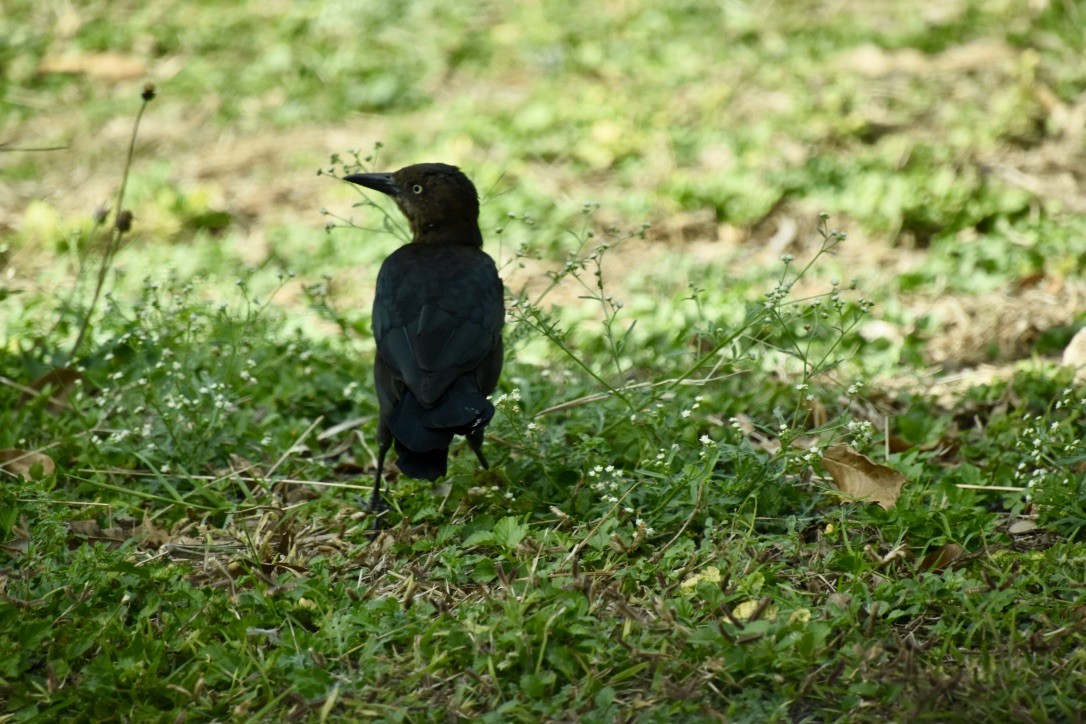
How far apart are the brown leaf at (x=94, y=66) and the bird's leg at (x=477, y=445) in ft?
23.4

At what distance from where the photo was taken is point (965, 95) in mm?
9016

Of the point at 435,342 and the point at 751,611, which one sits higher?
the point at 435,342

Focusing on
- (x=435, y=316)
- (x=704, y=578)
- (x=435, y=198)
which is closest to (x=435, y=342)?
(x=435, y=316)

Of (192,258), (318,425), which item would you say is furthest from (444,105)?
(318,425)

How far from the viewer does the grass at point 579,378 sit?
3273mm

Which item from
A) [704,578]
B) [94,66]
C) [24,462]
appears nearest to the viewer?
[704,578]

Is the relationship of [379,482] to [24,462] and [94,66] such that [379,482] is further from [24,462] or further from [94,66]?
[94,66]

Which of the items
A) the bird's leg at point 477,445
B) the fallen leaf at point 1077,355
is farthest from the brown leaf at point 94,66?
the fallen leaf at point 1077,355

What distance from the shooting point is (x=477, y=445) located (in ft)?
14.7

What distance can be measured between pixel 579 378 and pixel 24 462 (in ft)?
7.72

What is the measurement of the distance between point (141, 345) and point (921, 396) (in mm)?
3468

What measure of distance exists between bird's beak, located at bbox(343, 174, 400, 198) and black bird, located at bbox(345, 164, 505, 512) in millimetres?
10

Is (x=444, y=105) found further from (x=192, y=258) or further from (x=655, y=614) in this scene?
(x=655, y=614)

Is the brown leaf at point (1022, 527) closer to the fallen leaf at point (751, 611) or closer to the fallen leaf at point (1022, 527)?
the fallen leaf at point (1022, 527)
